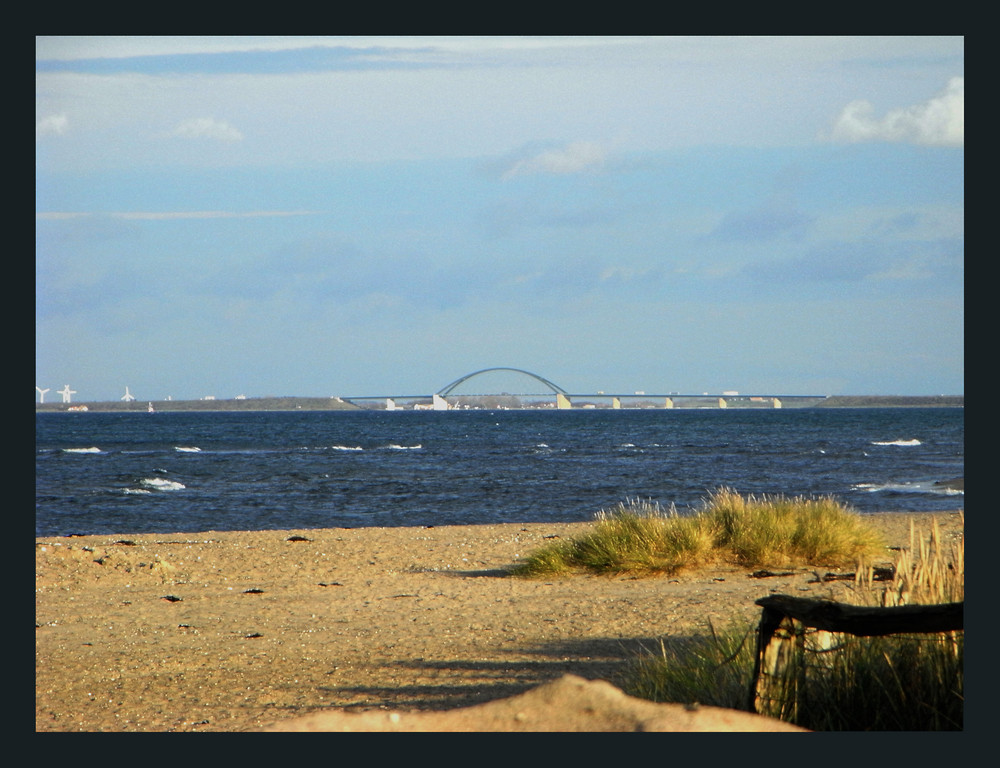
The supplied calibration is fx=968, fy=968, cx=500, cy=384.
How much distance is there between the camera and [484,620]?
7.83m

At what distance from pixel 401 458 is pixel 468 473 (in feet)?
34.4

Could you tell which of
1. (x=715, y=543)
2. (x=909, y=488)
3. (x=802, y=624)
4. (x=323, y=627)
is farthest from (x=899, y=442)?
(x=802, y=624)

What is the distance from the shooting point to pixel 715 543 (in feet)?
33.9

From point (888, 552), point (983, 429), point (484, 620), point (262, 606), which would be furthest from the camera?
point (888, 552)

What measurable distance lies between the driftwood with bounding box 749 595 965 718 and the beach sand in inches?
34.9

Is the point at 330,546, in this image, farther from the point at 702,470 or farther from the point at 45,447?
the point at 45,447

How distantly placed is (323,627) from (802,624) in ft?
15.5

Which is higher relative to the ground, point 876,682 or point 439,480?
point 876,682

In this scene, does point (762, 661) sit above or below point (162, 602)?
above

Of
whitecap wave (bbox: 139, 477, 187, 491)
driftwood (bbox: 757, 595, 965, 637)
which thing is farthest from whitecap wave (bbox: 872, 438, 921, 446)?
driftwood (bbox: 757, 595, 965, 637)

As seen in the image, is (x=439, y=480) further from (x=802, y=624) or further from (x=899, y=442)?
(x=899, y=442)

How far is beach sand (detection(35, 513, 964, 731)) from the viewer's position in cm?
559

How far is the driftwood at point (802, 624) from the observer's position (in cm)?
381

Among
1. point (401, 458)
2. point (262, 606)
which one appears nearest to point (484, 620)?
point (262, 606)
